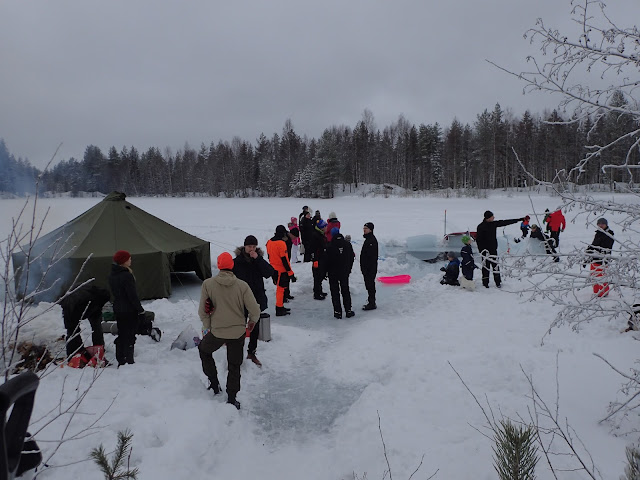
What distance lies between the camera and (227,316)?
4.47 m

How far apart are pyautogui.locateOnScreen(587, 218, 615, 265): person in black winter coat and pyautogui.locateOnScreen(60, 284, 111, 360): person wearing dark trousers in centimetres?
536

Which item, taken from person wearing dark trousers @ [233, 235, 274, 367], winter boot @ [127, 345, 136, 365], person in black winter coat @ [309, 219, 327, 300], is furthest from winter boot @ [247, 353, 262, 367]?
person in black winter coat @ [309, 219, 327, 300]

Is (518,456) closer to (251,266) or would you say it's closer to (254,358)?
(254,358)

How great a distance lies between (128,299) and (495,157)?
46.7 meters

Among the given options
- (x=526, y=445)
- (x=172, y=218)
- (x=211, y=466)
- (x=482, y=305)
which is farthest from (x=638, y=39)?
(x=172, y=218)

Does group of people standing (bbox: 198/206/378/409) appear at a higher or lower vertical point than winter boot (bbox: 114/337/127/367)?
higher

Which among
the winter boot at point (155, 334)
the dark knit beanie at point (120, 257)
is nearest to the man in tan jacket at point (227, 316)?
the dark knit beanie at point (120, 257)

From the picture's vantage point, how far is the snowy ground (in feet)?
11.7

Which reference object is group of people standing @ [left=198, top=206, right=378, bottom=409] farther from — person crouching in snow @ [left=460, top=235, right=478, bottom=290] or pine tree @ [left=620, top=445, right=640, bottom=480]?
pine tree @ [left=620, top=445, right=640, bottom=480]

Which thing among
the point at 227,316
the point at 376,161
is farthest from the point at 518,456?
the point at 376,161

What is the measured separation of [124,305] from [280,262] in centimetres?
320

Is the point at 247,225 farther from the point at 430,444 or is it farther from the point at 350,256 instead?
the point at 430,444

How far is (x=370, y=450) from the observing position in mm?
3799

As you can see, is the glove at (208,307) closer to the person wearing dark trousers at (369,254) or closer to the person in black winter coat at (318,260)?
the person wearing dark trousers at (369,254)
